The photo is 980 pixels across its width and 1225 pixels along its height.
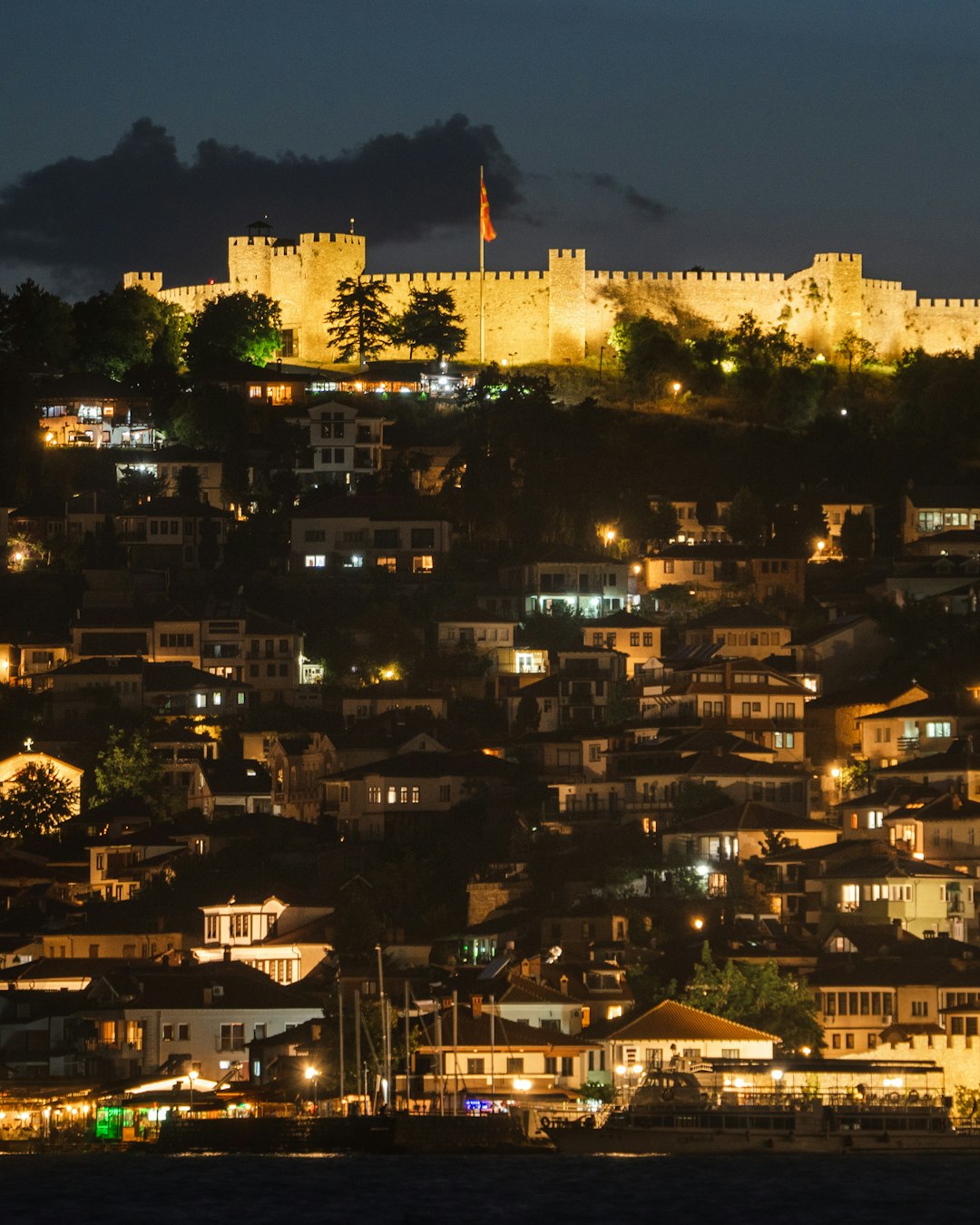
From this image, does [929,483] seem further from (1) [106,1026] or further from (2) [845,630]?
(1) [106,1026]

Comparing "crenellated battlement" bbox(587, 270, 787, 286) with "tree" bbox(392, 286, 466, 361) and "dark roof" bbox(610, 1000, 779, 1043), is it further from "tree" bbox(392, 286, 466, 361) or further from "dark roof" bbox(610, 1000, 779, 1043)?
"dark roof" bbox(610, 1000, 779, 1043)

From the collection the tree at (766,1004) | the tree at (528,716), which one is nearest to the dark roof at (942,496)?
the tree at (528,716)

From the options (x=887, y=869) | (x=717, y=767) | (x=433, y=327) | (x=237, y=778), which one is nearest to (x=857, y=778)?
(x=717, y=767)

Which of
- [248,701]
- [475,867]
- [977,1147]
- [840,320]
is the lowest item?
[977,1147]

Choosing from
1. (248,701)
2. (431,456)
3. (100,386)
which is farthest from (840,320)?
(248,701)

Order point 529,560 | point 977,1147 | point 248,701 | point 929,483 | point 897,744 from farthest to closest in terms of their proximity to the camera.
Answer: point 929,483
point 529,560
point 248,701
point 897,744
point 977,1147

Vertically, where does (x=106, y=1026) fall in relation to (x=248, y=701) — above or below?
below

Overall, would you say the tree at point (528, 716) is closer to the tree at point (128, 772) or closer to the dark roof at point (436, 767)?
the dark roof at point (436, 767)

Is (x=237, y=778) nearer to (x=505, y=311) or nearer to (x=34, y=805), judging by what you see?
(x=34, y=805)
